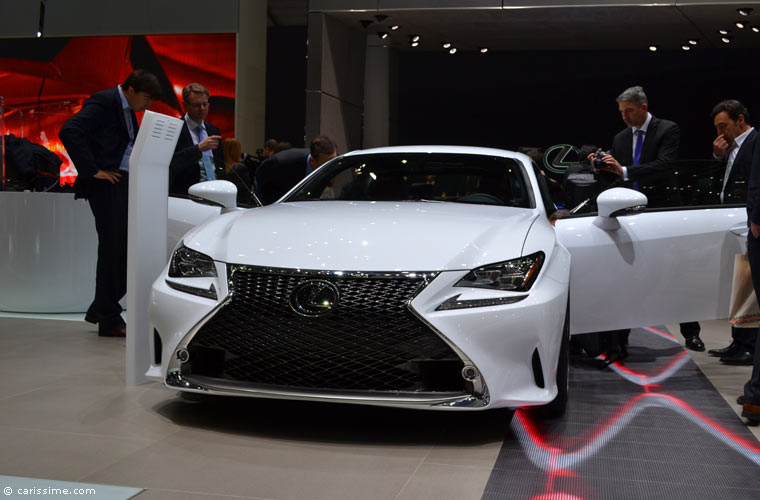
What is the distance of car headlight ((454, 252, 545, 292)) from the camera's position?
3115 millimetres

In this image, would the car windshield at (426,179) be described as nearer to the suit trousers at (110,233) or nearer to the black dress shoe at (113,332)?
the suit trousers at (110,233)

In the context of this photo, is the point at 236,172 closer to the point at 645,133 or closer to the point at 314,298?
the point at 314,298

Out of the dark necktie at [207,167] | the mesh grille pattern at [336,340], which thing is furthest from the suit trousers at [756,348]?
the dark necktie at [207,167]

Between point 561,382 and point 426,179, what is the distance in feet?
4.50

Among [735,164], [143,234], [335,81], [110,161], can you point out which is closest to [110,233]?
[110,161]

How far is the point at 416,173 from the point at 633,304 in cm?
128

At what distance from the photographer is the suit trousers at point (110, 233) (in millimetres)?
5566

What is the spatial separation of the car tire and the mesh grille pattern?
0.64 meters

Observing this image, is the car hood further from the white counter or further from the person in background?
the white counter

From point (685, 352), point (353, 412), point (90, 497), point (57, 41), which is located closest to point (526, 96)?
point (57, 41)

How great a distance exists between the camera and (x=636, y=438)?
343 centimetres

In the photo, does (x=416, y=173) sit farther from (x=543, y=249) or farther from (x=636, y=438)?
(x=636, y=438)

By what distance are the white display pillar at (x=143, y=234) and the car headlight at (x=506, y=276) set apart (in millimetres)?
1779

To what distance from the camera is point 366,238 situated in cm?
327
